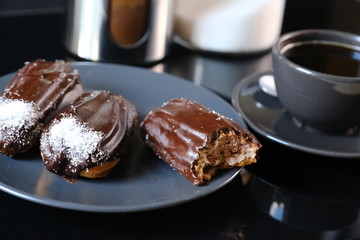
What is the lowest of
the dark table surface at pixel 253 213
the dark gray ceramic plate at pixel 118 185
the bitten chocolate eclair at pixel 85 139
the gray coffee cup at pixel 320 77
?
the dark table surface at pixel 253 213

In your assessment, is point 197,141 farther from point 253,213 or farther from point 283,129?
point 283,129

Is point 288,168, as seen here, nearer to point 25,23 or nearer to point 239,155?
point 239,155

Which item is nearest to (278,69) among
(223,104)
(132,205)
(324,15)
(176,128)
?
(223,104)

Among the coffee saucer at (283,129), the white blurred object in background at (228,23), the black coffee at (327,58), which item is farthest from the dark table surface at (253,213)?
the white blurred object in background at (228,23)

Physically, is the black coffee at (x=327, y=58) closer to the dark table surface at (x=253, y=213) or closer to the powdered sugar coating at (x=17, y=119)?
the dark table surface at (x=253, y=213)

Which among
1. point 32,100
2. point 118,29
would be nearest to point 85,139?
point 32,100

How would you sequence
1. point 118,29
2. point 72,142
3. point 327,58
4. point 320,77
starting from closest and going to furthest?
point 72,142 < point 320,77 < point 327,58 < point 118,29
